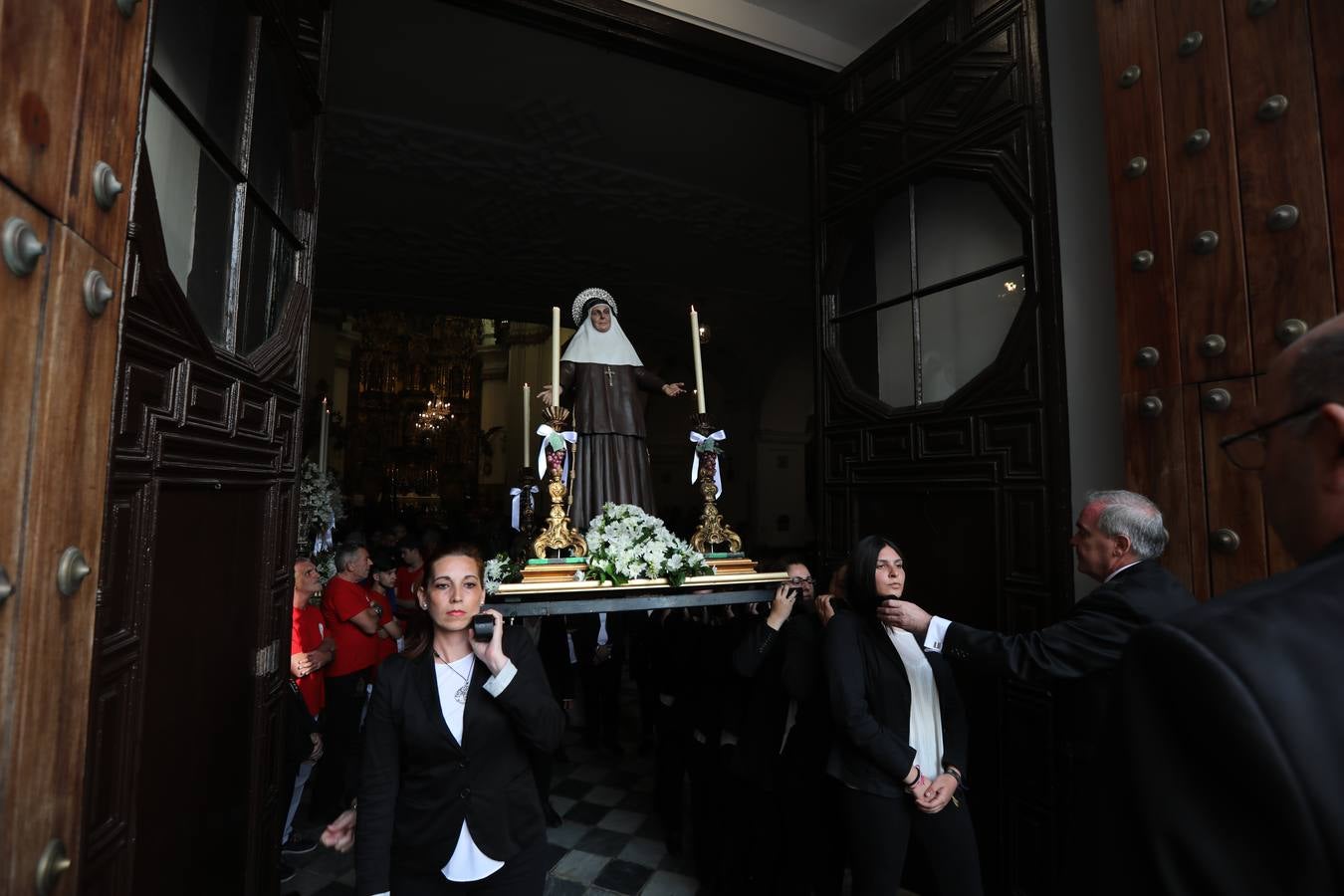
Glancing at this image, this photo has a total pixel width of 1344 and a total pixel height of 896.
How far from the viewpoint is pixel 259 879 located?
2.43 m

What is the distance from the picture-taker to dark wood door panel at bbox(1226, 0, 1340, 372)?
2.05 m

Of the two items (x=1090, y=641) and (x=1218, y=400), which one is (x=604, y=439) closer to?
(x=1090, y=641)

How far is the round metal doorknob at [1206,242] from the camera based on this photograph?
7.48 ft

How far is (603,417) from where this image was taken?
395cm

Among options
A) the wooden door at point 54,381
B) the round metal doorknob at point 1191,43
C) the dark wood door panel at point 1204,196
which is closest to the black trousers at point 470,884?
the wooden door at point 54,381

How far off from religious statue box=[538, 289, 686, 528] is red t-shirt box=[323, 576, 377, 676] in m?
1.74

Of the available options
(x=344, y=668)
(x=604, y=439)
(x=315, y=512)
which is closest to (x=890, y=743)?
(x=604, y=439)

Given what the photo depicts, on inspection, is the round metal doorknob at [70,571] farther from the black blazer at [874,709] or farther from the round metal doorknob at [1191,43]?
the round metal doorknob at [1191,43]

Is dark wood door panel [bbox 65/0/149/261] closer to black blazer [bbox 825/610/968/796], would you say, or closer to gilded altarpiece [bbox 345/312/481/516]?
black blazer [bbox 825/610/968/796]

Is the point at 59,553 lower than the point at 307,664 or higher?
higher

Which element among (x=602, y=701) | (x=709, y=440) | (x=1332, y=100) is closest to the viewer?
(x=1332, y=100)

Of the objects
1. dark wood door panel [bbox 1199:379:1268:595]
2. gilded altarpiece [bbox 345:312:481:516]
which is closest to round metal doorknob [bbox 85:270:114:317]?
dark wood door panel [bbox 1199:379:1268:595]

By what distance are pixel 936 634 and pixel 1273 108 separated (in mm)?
2159

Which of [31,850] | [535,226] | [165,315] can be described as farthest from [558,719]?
[535,226]
